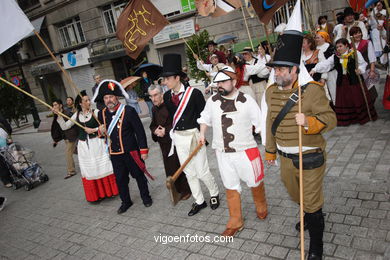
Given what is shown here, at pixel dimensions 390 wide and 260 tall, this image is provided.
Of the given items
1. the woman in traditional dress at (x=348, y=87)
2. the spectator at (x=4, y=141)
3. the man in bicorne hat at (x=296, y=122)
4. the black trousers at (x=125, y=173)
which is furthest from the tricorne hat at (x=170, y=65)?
the spectator at (x=4, y=141)

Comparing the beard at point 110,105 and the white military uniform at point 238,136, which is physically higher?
the beard at point 110,105

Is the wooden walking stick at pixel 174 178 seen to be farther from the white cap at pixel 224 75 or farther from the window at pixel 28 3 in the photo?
the window at pixel 28 3

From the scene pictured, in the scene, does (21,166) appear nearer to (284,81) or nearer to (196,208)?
(196,208)

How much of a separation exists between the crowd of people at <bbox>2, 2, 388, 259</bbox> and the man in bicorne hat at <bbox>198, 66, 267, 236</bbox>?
0.01 meters

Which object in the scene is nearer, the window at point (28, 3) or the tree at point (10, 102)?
the tree at point (10, 102)

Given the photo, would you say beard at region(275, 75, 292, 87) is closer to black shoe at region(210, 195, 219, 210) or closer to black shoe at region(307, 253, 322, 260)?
black shoe at region(307, 253, 322, 260)

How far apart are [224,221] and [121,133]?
2.08 m

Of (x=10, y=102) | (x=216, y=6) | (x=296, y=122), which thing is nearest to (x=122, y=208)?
(x=296, y=122)

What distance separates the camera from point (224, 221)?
13.6 feet

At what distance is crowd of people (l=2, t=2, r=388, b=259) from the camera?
2930mm

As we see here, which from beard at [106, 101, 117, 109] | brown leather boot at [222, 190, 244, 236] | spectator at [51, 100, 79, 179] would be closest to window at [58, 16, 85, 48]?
spectator at [51, 100, 79, 179]

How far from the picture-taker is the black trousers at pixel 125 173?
16.4ft

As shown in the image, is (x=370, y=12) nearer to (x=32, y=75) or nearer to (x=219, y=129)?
(x=219, y=129)

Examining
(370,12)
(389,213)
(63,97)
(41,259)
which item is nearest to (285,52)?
(389,213)
